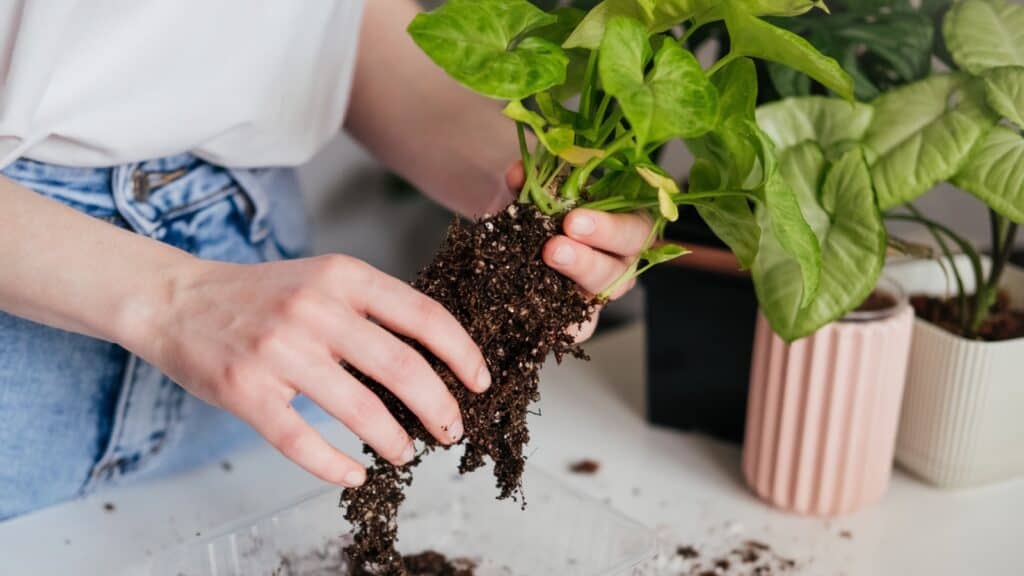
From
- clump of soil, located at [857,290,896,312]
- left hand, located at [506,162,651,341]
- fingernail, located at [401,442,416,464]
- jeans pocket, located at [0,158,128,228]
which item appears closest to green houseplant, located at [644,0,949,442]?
clump of soil, located at [857,290,896,312]

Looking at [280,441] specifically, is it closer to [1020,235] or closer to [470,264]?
[470,264]

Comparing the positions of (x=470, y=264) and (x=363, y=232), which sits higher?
(x=470, y=264)

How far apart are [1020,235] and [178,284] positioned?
1266 millimetres

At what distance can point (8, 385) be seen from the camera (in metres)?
0.89

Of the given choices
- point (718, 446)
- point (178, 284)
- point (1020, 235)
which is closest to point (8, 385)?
point (178, 284)

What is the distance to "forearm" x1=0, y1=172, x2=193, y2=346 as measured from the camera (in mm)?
659

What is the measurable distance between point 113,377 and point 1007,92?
2.68ft

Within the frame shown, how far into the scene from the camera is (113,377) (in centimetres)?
95

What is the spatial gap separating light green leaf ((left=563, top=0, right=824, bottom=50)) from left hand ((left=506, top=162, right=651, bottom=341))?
127 mm

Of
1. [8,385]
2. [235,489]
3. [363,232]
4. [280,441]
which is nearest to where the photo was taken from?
[280,441]

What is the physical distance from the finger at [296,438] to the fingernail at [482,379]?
10cm

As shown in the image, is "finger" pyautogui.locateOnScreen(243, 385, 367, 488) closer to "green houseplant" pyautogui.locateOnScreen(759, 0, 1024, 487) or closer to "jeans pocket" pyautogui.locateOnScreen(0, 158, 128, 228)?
"jeans pocket" pyautogui.locateOnScreen(0, 158, 128, 228)

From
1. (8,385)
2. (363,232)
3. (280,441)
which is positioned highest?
(280,441)

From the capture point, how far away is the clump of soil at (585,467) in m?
1.04
